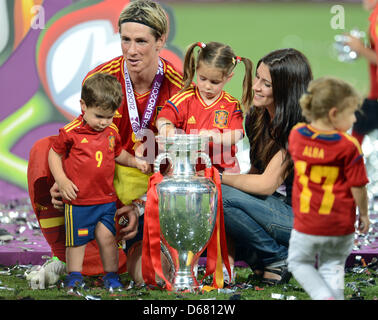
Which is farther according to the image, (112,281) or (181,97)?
(181,97)

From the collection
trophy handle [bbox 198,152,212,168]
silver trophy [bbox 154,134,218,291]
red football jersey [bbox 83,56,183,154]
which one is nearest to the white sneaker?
silver trophy [bbox 154,134,218,291]

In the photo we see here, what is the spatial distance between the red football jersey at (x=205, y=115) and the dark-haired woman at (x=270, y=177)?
0.44 ft

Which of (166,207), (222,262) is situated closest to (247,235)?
→ (222,262)

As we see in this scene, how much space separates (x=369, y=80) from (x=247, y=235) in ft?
10.0

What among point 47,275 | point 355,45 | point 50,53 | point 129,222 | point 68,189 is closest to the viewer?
point 68,189

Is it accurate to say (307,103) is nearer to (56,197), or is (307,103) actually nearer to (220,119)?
(220,119)

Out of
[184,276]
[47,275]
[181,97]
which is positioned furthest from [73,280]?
[181,97]

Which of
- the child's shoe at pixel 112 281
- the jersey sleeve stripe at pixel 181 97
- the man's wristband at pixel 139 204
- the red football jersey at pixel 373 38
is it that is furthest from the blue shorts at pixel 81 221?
the red football jersey at pixel 373 38

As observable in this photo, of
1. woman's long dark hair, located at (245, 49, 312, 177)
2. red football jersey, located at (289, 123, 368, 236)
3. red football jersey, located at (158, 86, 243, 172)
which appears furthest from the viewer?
red football jersey, located at (158, 86, 243, 172)

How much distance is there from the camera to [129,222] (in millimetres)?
4211

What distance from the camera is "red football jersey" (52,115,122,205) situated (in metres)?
3.89

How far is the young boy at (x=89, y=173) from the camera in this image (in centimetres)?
386

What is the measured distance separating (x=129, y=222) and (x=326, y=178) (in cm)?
139

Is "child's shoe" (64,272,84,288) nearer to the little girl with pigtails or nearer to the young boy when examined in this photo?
the young boy
